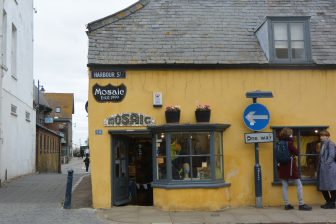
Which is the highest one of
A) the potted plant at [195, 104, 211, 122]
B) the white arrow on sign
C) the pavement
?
the potted plant at [195, 104, 211, 122]

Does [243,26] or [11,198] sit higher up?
[243,26]

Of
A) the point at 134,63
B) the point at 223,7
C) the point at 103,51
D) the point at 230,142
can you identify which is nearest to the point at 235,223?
the point at 230,142

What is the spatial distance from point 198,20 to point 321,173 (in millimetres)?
5205

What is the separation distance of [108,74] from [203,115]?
2.55 meters

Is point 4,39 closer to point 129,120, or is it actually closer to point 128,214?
point 129,120

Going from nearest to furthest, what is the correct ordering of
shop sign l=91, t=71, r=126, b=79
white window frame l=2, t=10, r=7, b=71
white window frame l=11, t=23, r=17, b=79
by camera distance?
shop sign l=91, t=71, r=126, b=79 < white window frame l=2, t=10, r=7, b=71 < white window frame l=11, t=23, r=17, b=79

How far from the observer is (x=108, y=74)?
12000mm

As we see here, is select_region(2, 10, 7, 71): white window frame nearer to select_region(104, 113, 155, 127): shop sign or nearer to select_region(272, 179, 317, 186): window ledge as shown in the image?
select_region(104, 113, 155, 127): shop sign

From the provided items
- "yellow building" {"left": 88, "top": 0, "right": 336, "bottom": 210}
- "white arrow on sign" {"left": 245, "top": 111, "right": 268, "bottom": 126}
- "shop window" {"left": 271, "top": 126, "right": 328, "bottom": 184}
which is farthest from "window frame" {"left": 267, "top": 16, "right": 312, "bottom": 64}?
"shop window" {"left": 271, "top": 126, "right": 328, "bottom": 184}

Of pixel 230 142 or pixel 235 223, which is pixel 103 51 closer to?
pixel 230 142

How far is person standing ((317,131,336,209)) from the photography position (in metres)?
11.4

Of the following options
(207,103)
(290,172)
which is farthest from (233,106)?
(290,172)

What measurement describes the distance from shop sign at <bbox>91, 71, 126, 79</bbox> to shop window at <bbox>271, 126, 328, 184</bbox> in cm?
402

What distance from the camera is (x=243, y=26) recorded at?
13312 mm
